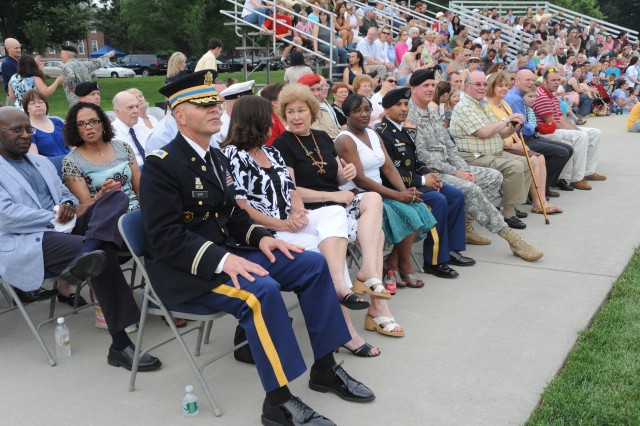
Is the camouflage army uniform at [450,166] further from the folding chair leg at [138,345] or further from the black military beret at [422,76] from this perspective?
the folding chair leg at [138,345]

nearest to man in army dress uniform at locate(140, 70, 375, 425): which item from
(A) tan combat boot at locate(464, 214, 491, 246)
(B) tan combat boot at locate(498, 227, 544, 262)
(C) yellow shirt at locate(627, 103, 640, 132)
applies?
(B) tan combat boot at locate(498, 227, 544, 262)

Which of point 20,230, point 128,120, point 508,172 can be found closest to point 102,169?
point 20,230

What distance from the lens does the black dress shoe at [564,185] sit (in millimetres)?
9171

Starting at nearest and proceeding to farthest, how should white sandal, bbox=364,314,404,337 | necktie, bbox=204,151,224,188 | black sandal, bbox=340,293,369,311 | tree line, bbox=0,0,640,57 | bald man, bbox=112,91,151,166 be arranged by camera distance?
necktie, bbox=204,151,224,188, black sandal, bbox=340,293,369,311, white sandal, bbox=364,314,404,337, bald man, bbox=112,91,151,166, tree line, bbox=0,0,640,57

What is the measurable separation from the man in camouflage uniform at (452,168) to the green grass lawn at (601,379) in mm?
1516

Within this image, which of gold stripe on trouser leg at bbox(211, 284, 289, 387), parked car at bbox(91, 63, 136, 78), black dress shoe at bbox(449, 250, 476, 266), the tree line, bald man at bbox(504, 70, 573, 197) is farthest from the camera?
parked car at bbox(91, 63, 136, 78)

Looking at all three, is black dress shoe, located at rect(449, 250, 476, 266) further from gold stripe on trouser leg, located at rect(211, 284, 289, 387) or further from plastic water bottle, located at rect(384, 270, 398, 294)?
gold stripe on trouser leg, located at rect(211, 284, 289, 387)

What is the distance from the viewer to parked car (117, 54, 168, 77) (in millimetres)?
46156

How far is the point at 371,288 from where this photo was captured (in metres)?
4.33

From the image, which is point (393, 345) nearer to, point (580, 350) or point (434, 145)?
point (580, 350)

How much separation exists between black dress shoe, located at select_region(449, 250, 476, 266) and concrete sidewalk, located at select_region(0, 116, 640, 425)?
109 mm

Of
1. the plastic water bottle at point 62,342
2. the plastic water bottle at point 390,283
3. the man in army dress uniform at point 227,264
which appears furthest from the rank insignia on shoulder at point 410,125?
the plastic water bottle at point 62,342

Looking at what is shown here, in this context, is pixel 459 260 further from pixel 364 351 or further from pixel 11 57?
pixel 11 57

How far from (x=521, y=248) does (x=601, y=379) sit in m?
2.49
